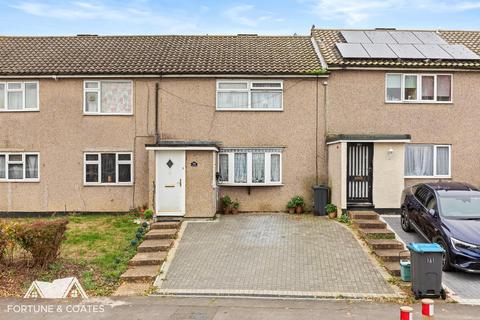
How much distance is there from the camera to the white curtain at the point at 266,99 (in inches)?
690

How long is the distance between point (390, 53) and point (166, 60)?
28.2 ft

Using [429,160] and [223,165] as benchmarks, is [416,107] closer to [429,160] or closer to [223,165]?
[429,160]

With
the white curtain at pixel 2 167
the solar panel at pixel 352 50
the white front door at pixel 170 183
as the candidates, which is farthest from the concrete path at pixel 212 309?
the solar panel at pixel 352 50

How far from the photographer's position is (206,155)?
1544cm

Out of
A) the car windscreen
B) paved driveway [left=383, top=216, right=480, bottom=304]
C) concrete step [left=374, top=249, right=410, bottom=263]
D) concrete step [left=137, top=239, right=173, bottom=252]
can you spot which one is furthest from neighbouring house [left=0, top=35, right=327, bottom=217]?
paved driveway [left=383, top=216, right=480, bottom=304]

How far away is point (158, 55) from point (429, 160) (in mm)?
11231

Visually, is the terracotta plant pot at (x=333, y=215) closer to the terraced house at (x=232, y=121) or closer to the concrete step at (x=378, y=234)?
the terraced house at (x=232, y=121)

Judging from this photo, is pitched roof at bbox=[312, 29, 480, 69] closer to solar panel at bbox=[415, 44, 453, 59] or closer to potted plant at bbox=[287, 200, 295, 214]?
solar panel at bbox=[415, 44, 453, 59]

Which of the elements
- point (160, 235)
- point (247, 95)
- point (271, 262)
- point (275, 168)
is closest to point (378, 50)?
point (247, 95)

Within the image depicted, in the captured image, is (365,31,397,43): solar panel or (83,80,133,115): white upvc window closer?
(83,80,133,115): white upvc window

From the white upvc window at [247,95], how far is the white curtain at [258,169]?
1.87 metres

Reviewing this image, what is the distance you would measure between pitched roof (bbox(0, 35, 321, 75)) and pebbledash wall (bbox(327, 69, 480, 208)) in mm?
1613

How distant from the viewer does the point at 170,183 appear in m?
15.5

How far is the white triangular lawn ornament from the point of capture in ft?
30.1
